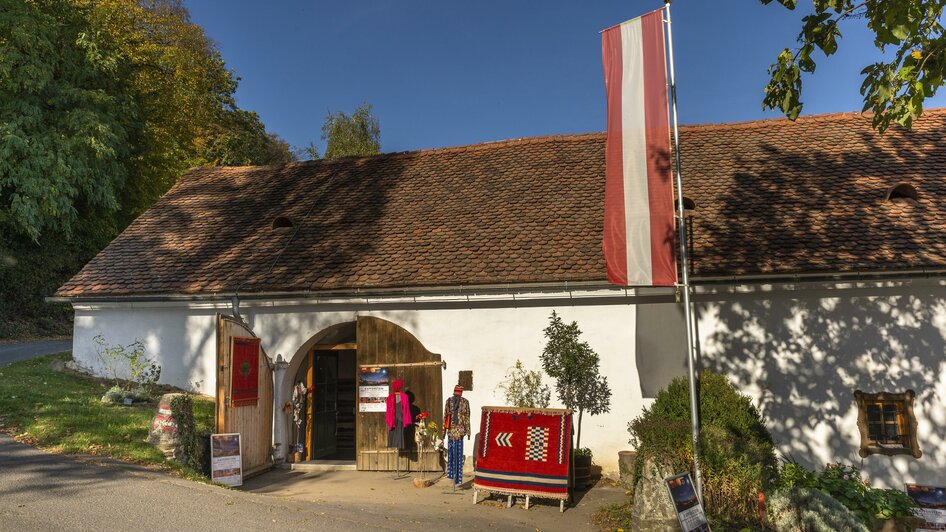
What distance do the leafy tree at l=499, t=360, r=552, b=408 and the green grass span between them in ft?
17.3

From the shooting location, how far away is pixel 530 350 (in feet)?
39.4

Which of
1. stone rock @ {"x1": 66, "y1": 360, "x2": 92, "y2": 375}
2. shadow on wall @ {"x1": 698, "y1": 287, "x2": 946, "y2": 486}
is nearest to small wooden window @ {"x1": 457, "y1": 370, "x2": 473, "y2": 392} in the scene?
shadow on wall @ {"x1": 698, "y1": 287, "x2": 946, "y2": 486}

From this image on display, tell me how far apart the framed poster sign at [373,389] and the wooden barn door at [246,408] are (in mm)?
1832

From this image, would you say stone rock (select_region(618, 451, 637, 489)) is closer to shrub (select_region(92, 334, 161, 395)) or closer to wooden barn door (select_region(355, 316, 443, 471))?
wooden barn door (select_region(355, 316, 443, 471))

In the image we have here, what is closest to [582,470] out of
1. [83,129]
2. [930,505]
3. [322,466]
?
[930,505]

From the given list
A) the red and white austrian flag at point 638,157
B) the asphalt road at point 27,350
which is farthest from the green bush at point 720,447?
the asphalt road at point 27,350

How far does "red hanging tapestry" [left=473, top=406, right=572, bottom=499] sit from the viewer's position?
389 inches

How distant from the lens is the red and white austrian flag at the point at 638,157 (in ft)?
29.1

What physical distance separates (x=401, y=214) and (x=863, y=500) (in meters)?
10.4

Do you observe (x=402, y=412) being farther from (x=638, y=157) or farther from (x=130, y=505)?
(x=638, y=157)

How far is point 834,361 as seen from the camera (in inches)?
430

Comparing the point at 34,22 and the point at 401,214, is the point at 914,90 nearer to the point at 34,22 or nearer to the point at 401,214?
the point at 401,214

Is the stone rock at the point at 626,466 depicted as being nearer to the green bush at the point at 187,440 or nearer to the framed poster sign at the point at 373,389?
the framed poster sign at the point at 373,389

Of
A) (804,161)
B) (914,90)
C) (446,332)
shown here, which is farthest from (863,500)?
(804,161)
